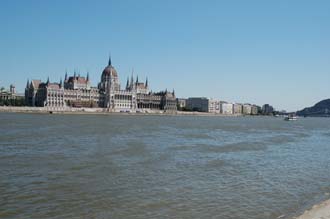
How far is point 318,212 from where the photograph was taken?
37.8 feet

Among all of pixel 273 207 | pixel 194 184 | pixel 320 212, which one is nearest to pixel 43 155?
pixel 194 184

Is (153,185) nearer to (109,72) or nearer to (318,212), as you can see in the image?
(318,212)

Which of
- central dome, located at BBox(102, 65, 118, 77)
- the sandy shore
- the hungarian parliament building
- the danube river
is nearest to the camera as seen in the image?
the sandy shore

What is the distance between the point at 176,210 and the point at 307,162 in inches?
595

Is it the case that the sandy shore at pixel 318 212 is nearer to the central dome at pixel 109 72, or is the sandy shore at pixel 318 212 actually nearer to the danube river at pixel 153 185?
the danube river at pixel 153 185

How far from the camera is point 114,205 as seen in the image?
12.4 m

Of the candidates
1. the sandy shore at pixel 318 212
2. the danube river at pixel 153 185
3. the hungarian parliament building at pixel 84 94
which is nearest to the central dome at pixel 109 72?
the hungarian parliament building at pixel 84 94

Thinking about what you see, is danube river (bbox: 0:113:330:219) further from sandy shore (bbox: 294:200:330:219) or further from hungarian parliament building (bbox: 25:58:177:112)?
hungarian parliament building (bbox: 25:58:177:112)

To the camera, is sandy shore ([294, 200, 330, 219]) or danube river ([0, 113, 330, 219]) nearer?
sandy shore ([294, 200, 330, 219])

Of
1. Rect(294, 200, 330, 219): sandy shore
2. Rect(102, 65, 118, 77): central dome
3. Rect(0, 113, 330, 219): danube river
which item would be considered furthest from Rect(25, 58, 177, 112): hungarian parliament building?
Rect(294, 200, 330, 219): sandy shore

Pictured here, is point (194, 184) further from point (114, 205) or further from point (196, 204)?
point (114, 205)

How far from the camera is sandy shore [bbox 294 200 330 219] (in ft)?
36.0

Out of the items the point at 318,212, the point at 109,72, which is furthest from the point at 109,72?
the point at 318,212

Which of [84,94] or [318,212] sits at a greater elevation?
[84,94]
